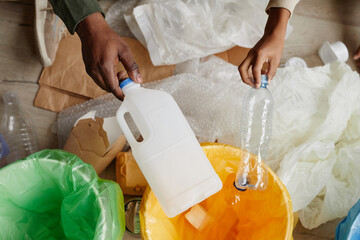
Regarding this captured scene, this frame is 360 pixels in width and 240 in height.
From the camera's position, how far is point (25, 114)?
41.6 inches

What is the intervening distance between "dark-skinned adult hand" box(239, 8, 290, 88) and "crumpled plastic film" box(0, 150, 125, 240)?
39 cm

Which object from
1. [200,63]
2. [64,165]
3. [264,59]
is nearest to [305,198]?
[264,59]

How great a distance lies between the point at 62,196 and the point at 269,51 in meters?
0.59

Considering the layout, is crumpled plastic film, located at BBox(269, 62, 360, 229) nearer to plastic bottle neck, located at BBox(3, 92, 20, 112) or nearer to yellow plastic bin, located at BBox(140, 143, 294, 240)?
yellow plastic bin, located at BBox(140, 143, 294, 240)

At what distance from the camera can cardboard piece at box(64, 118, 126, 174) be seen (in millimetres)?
905

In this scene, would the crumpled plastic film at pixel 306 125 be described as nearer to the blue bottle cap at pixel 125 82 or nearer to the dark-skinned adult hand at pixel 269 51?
the dark-skinned adult hand at pixel 269 51

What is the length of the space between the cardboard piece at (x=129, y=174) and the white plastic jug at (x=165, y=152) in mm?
280

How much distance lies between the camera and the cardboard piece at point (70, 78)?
3.43 feet

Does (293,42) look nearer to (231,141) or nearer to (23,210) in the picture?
(231,141)

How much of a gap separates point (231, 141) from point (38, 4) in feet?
2.42

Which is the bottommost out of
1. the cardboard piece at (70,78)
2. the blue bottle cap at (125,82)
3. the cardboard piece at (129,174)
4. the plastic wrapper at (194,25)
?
the cardboard piece at (129,174)

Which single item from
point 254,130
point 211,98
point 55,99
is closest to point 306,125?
point 254,130

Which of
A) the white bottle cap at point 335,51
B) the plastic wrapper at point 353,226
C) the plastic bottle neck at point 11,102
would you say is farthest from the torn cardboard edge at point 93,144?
the white bottle cap at point 335,51

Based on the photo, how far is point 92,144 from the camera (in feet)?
2.98
